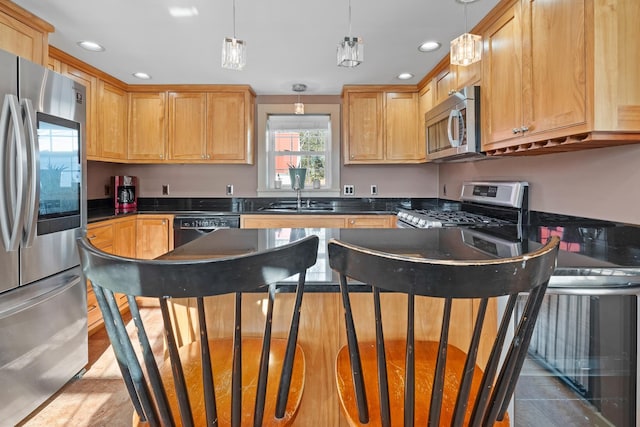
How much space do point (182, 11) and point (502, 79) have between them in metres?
2.01

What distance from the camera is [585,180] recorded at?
195 cm

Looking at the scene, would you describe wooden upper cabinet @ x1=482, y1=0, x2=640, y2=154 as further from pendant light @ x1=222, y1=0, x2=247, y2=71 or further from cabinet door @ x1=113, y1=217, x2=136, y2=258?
cabinet door @ x1=113, y1=217, x2=136, y2=258

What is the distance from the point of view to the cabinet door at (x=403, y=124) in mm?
3900

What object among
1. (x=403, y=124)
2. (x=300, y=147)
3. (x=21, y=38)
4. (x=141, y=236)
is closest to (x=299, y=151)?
(x=300, y=147)

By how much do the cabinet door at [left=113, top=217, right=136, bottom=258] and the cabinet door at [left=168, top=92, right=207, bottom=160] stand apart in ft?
2.80

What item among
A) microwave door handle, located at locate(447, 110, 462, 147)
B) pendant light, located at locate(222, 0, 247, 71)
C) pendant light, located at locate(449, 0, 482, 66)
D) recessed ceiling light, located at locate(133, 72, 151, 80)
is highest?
recessed ceiling light, located at locate(133, 72, 151, 80)

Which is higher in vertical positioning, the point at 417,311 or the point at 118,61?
the point at 118,61

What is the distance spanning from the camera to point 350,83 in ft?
12.5

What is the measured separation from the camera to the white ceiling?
7.33ft

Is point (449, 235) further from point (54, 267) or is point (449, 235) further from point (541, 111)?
point (54, 267)

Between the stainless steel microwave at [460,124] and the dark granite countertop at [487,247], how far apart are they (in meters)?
0.73

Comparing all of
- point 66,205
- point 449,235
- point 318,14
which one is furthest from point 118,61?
point 449,235

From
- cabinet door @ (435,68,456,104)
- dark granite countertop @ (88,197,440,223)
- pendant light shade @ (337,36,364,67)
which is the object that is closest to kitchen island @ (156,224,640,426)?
pendant light shade @ (337,36,364,67)

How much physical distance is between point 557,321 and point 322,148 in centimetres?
344
